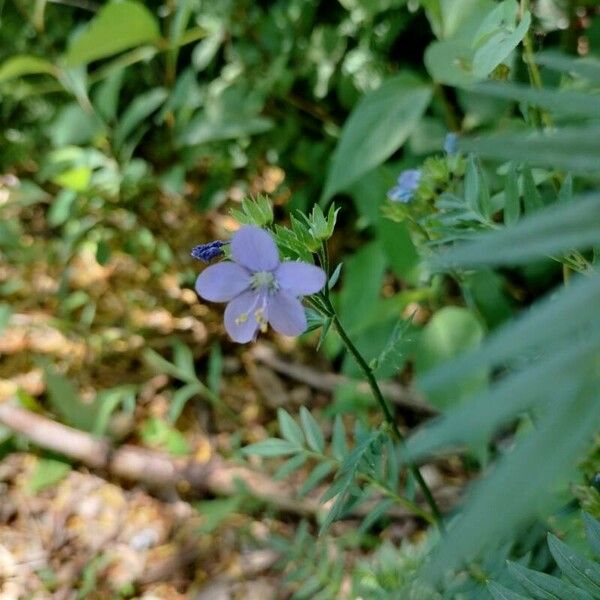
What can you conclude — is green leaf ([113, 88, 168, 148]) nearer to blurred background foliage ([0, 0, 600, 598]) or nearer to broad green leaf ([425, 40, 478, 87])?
blurred background foliage ([0, 0, 600, 598])

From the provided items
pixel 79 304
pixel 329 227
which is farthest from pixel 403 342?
pixel 79 304

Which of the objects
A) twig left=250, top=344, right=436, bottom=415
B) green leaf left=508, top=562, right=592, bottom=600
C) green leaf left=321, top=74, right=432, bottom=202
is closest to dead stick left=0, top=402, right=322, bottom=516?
twig left=250, top=344, right=436, bottom=415

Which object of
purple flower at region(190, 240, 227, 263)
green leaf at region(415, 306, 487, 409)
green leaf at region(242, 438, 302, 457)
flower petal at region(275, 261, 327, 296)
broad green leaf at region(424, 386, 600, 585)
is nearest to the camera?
broad green leaf at region(424, 386, 600, 585)

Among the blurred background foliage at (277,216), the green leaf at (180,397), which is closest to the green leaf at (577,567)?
the blurred background foliage at (277,216)

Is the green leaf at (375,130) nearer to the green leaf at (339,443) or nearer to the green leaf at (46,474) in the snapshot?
the green leaf at (339,443)

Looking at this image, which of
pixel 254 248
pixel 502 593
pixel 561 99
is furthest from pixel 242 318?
pixel 561 99

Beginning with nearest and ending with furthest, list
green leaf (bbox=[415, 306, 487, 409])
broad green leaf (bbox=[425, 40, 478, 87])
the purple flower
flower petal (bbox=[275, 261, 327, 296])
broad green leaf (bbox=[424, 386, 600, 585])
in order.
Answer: broad green leaf (bbox=[424, 386, 600, 585]) < flower petal (bbox=[275, 261, 327, 296]) < the purple flower < broad green leaf (bbox=[425, 40, 478, 87]) < green leaf (bbox=[415, 306, 487, 409])

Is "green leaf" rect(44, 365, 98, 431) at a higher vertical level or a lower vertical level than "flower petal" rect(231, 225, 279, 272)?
lower
